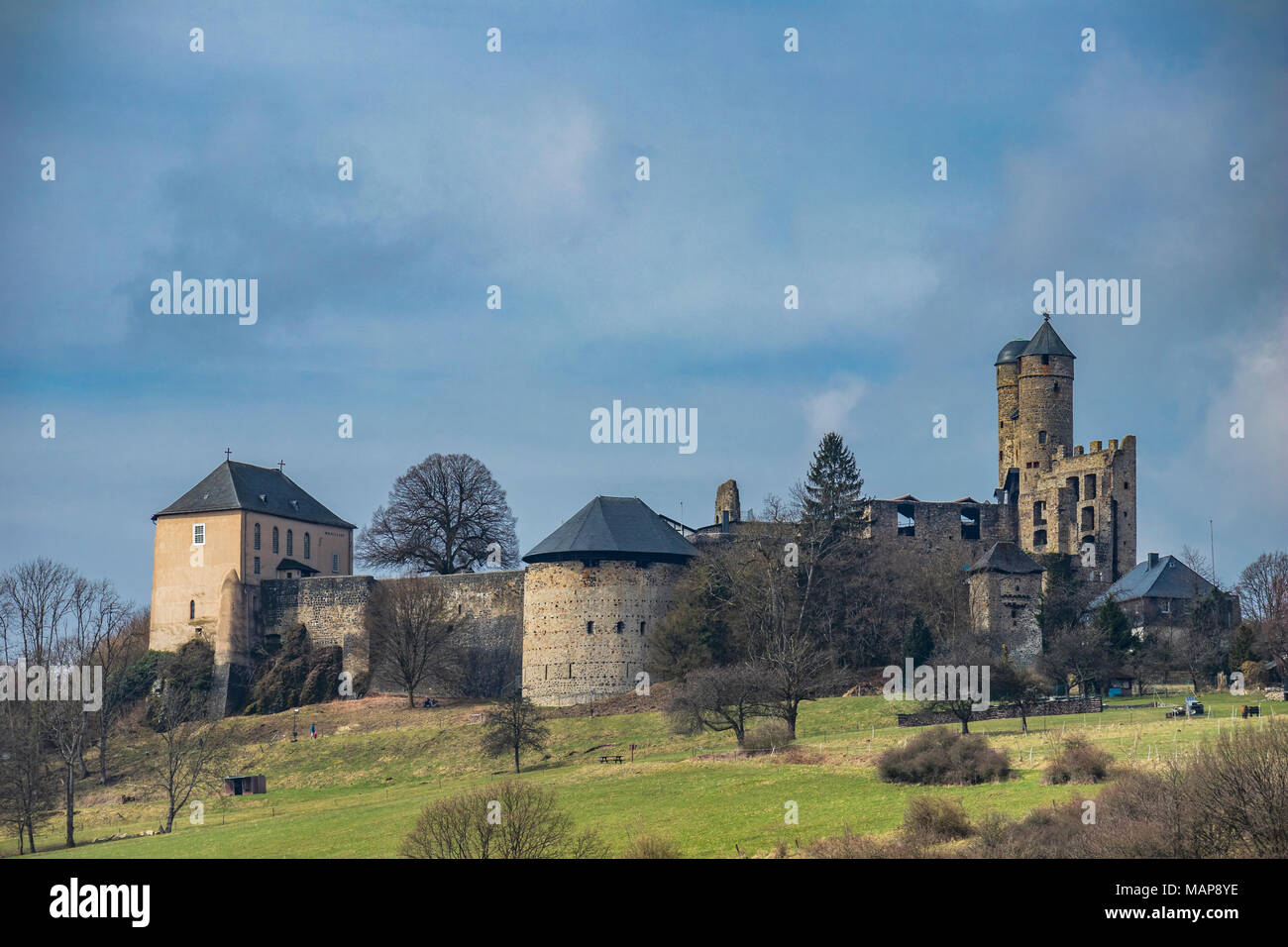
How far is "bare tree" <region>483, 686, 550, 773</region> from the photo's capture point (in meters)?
47.5

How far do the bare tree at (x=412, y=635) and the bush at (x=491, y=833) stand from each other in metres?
31.5

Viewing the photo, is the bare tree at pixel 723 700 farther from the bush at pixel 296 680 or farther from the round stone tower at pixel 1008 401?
the round stone tower at pixel 1008 401

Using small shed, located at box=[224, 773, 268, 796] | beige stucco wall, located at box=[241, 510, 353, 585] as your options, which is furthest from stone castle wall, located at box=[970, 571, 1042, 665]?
beige stucco wall, located at box=[241, 510, 353, 585]

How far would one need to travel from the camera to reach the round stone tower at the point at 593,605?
58.6 meters

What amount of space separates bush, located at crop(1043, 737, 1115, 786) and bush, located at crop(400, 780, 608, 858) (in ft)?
29.2

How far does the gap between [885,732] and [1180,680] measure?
690 inches

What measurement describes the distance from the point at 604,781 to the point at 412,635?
22654mm

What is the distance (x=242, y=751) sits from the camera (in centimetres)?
5659

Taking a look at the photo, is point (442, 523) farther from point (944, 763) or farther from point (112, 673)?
point (944, 763)

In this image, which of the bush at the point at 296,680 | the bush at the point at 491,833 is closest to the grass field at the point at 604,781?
the bush at the point at 296,680

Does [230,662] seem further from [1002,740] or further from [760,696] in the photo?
[1002,740]

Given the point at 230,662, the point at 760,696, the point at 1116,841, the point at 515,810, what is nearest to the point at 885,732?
the point at 760,696

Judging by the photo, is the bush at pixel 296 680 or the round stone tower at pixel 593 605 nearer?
the round stone tower at pixel 593 605
